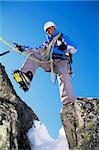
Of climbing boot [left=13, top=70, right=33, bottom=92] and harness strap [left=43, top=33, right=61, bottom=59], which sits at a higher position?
harness strap [left=43, top=33, right=61, bottom=59]

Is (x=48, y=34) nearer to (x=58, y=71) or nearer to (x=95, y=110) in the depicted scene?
(x=58, y=71)

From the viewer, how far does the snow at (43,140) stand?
902 centimetres

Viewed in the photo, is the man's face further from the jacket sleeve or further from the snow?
the snow

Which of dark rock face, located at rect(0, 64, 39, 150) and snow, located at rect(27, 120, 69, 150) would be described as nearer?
dark rock face, located at rect(0, 64, 39, 150)

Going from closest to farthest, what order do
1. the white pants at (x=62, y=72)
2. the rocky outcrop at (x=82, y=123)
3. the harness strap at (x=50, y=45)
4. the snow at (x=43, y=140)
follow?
1. the rocky outcrop at (x=82, y=123)
2. the snow at (x=43, y=140)
3. the harness strap at (x=50, y=45)
4. the white pants at (x=62, y=72)

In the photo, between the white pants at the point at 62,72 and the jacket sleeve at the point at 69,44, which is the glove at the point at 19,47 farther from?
the jacket sleeve at the point at 69,44

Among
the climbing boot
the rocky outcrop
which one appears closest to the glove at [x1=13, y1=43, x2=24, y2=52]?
the climbing boot

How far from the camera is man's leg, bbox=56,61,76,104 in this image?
9547 millimetres

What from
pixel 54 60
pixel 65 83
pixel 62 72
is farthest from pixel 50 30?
pixel 65 83

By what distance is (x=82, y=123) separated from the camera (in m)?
8.95

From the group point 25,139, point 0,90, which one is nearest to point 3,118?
point 25,139

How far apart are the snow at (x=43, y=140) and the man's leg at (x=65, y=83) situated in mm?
802

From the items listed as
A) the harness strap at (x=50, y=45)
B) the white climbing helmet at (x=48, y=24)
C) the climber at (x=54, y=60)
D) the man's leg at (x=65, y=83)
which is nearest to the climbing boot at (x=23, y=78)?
the climber at (x=54, y=60)

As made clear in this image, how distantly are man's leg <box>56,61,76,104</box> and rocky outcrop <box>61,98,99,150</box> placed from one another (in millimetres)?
212
